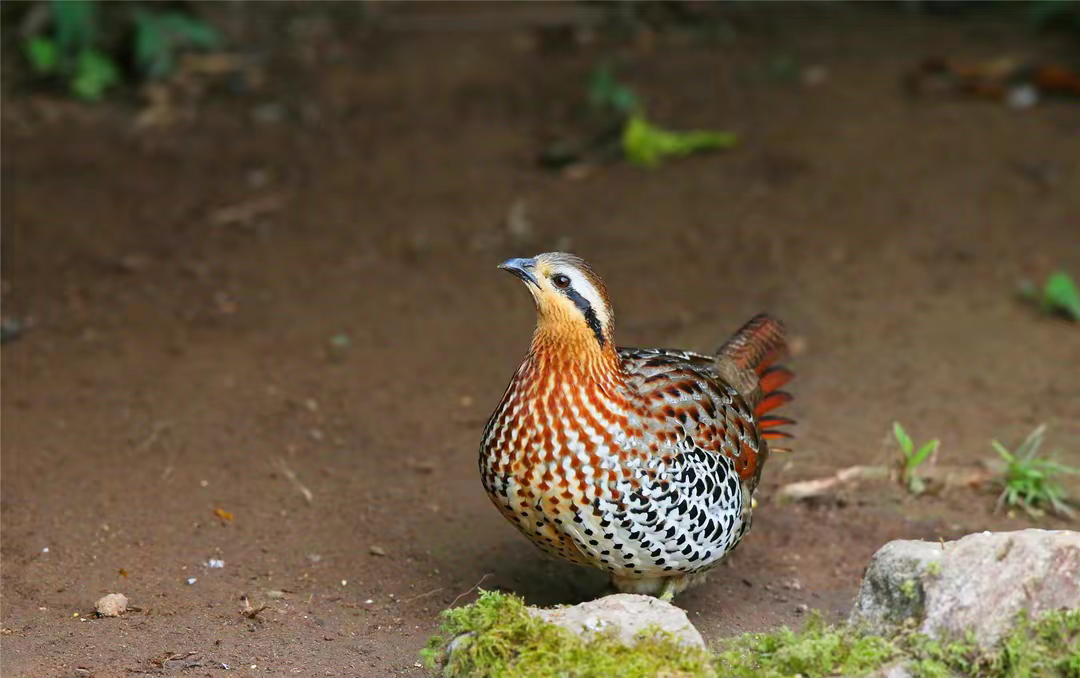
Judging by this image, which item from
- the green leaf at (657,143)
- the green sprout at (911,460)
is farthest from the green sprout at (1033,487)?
the green leaf at (657,143)

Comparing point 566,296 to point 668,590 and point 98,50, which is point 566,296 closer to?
point 668,590

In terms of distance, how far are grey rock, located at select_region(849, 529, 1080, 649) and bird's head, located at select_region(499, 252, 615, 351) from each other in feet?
4.13

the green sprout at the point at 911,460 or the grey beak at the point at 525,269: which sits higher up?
the grey beak at the point at 525,269

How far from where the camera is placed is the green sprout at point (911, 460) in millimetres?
5762

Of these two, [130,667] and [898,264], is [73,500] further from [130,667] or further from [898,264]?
A: [898,264]

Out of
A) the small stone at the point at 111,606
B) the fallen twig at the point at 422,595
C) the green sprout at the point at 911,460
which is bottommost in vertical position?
the fallen twig at the point at 422,595

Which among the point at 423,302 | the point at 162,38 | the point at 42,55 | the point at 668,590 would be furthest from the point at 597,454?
the point at 42,55

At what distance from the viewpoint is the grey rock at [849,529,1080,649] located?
3.63 metres

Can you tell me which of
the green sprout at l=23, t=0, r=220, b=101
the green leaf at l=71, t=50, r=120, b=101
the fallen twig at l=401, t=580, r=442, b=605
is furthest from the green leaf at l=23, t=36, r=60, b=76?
the fallen twig at l=401, t=580, r=442, b=605

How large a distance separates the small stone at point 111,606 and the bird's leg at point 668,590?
190 cm

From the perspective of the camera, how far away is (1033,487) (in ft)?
18.7

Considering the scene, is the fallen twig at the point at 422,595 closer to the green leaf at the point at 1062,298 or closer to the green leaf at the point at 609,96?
the green leaf at the point at 1062,298

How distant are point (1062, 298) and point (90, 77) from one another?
633 cm

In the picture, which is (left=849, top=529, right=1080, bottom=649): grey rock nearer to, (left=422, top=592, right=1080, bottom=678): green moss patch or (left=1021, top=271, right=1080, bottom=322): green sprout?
(left=422, top=592, right=1080, bottom=678): green moss patch
